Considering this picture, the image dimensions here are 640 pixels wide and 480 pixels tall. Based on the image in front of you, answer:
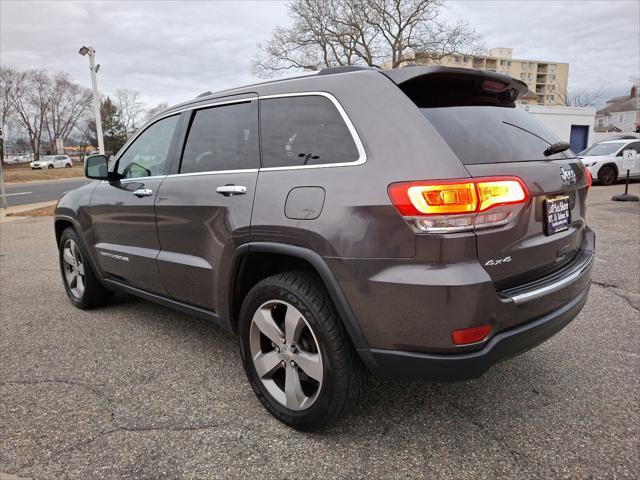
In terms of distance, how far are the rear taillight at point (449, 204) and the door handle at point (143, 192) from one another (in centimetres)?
202

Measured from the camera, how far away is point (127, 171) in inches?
150

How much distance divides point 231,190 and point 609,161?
16713 millimetres

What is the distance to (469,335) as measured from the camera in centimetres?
195

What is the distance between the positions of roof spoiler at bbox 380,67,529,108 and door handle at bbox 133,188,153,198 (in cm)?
188

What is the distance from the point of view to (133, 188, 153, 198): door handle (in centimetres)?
335

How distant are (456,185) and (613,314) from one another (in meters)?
3.01

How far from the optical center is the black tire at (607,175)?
15922 millimetres

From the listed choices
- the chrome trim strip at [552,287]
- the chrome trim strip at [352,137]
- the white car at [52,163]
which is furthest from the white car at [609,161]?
the white car at [52,163]

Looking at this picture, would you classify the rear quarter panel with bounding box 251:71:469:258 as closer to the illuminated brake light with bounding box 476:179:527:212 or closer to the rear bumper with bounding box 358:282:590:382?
the illuminated brake light with bounding box 476:179:527:212

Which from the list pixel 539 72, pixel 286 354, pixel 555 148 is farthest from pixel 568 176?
pixel 539 72

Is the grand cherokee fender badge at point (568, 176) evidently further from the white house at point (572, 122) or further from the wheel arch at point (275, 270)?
the white house at point (572, 122)

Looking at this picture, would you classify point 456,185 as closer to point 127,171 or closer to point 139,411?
point 139,411

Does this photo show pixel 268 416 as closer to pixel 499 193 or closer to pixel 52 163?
pixel 499 193

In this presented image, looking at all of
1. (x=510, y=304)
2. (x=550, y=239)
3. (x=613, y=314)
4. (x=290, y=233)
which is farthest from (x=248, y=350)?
(x=613, y=314)
